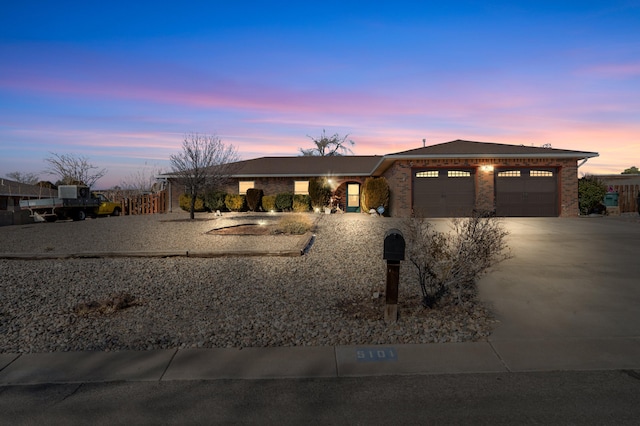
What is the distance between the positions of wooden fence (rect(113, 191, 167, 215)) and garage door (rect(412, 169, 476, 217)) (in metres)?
18.5

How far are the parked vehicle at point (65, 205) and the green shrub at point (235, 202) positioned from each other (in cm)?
794

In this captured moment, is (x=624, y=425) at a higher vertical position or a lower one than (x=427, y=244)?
lower

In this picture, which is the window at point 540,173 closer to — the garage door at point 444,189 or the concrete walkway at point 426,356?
the garage door at point 444,189

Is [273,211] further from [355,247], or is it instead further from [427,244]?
[427,244]

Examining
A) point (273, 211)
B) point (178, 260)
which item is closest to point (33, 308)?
point (178, 260)

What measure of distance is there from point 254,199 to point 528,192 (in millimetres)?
16639

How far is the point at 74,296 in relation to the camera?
7.22m

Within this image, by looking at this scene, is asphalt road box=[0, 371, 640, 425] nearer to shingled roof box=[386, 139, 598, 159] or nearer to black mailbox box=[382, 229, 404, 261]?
black mailbox box=[382, 229, 404, 261]

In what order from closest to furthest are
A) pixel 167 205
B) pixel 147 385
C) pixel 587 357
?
pixel 147 385
pixel 587 357
pixel 167 205

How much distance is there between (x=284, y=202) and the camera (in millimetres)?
29469

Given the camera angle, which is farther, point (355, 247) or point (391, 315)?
point (355, 247)

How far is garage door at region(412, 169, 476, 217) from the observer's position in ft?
74.2

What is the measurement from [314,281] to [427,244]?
233 centimetres

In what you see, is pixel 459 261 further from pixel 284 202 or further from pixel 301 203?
pixel 284 202
